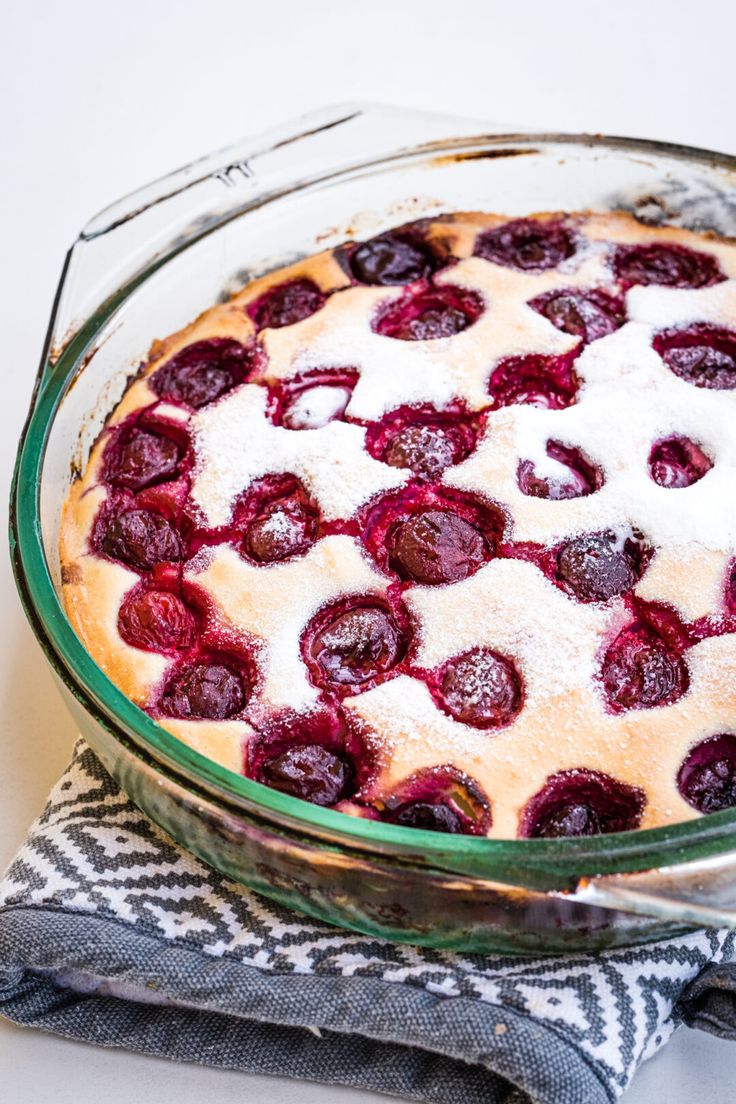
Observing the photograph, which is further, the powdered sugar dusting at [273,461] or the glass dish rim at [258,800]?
the powdered sugar dusting at [273,461]

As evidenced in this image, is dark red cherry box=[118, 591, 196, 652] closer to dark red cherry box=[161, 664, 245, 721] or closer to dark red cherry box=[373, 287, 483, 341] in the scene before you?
dark red cherry box=[161, 664, 245, 721]

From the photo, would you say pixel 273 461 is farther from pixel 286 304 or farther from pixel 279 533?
pixel 286 304

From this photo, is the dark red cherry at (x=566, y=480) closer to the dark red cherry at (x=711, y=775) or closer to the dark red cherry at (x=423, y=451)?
the dark red cherry at (x=423, y=451)

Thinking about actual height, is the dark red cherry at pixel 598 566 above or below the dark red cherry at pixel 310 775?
above

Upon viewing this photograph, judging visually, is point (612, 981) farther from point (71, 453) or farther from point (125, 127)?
point (125, 127)

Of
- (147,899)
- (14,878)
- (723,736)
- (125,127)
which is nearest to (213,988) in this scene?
(147,899)

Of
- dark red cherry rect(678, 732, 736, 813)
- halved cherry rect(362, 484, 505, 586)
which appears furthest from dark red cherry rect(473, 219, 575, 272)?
dark red cherry rect(678, 732, 736, 813)

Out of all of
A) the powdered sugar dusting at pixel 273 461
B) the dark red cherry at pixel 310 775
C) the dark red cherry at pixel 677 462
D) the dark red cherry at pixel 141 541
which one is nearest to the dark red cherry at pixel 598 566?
the dark red cherry at pixel 677 462

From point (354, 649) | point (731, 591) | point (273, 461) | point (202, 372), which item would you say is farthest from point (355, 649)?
point (202, 372)
